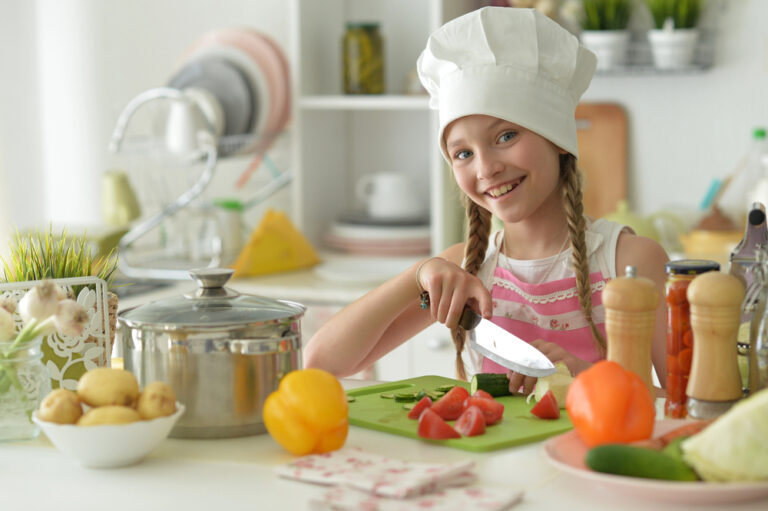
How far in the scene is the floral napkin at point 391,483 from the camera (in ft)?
2.93

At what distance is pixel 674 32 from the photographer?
2713 millimetres

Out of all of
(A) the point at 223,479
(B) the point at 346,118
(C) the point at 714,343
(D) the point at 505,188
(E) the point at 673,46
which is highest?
(E) the point at 673,46

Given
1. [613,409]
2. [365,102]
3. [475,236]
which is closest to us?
[613,409]

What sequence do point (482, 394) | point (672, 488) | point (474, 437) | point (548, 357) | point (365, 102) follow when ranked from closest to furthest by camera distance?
point (672, 488) → point (474, 437) → point (482, 394) → point (548, 357) → point (365, 102)

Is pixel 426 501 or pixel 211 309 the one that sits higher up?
pixel 211 309

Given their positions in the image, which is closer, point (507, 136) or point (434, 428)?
point (434, 428)

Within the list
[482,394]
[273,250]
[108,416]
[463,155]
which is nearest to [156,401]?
[108,416]

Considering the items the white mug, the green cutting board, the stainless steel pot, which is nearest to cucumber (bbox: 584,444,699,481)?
the green cutting board

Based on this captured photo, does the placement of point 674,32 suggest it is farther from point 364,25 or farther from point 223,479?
point 223,479

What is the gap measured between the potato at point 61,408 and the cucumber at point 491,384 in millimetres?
449

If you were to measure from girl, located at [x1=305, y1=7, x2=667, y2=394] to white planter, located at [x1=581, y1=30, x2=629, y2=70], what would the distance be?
4.22 feet

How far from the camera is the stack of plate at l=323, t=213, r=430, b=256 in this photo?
295 centimetres

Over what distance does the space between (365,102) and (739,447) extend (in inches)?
86.1

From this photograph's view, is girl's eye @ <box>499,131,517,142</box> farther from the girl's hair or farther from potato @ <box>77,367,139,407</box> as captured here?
potato @ <box>77,367,139,407</box>
